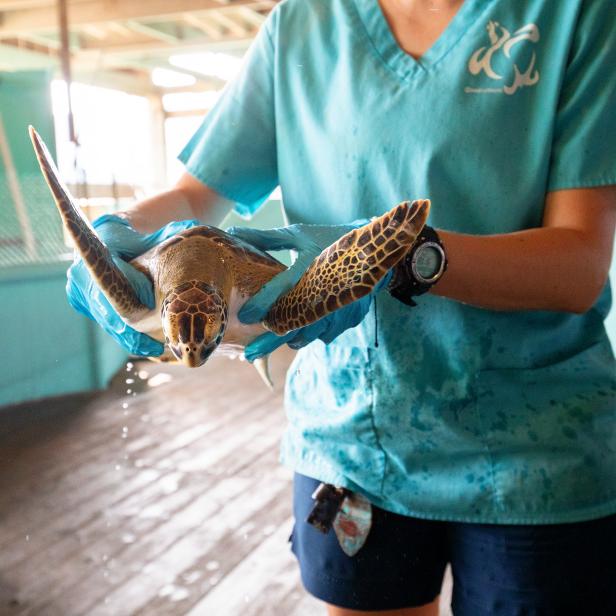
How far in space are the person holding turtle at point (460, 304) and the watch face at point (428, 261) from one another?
2cm

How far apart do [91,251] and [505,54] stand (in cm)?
36

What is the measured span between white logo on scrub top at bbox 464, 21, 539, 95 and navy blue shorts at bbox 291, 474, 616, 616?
0.36m

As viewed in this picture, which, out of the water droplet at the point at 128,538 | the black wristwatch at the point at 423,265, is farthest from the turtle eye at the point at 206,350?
the water droplet at the point at 128,538

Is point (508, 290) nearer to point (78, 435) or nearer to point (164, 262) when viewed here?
point (164, 262)

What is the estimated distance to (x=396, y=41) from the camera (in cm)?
60

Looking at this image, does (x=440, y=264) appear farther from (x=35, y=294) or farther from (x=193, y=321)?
(x=35, y=294)

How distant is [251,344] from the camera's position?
50 centimetres

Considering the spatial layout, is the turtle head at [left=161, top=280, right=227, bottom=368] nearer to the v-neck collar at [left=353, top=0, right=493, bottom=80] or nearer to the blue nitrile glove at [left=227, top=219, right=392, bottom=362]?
the blue nitrile glove at [left=227, top=219, right=392, bottom=362]

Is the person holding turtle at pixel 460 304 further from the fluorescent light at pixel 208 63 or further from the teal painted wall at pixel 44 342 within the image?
the fluorescent light at pixel 208 63

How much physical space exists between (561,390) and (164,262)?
0.34m

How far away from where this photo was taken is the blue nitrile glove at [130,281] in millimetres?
502

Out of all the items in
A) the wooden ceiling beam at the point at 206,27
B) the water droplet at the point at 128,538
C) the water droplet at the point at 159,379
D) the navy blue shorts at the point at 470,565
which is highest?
the wooden ceiling beam at the point at 206,27

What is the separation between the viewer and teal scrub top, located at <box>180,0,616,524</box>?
0.54 m

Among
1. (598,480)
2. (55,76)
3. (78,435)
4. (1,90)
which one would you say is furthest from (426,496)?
(78,435)
